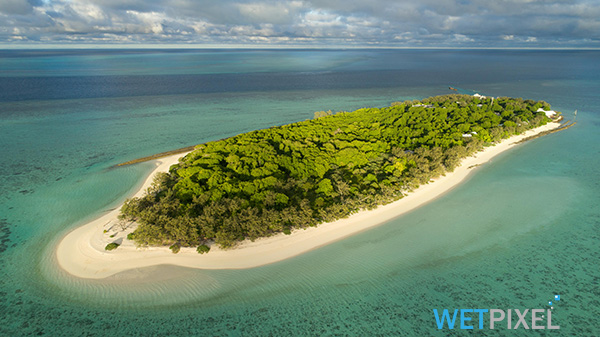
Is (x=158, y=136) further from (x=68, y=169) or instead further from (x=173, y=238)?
(x=173, y=238)

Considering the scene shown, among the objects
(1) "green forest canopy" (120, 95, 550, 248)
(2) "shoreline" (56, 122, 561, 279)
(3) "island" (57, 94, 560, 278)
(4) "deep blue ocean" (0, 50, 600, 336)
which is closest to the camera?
(4) "deep blue ocean" (0, 50, 600, 336)

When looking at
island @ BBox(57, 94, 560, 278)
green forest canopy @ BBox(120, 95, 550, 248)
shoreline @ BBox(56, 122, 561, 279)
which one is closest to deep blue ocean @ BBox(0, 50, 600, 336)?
shoreline @ BBox(56, 122, 561, 279)

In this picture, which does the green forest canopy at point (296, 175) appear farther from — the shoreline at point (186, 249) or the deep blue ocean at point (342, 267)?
the deep blue ocean at point (342, 267)

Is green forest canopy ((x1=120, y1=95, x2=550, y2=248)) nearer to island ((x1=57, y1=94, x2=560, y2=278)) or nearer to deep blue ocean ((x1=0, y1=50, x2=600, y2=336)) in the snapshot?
island ((x1=57, y1=94, x2=560, y2=278))

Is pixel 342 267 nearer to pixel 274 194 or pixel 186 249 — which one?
pixel 274 194

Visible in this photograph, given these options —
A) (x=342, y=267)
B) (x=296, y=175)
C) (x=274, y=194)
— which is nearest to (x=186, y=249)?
(x=274, y=194)
